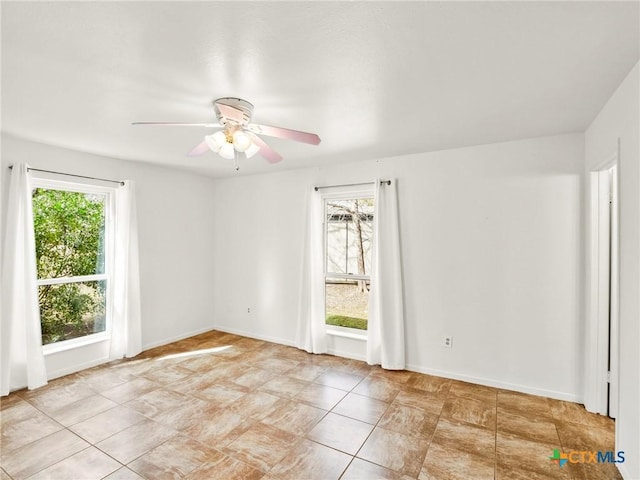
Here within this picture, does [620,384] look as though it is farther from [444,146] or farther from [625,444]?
[444,146]

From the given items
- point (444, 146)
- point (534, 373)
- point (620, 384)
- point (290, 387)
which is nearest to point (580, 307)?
point (534, 373)

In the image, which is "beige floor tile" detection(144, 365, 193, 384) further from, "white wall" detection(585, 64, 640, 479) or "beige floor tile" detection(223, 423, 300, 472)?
"white wall" detection(585, 64, 640, 479)

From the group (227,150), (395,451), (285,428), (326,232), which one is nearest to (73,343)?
(285,428)

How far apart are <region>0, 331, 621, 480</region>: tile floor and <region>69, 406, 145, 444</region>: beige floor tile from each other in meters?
0.01

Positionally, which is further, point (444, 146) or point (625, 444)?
point (444, 146)

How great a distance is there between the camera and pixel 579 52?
1.67 m

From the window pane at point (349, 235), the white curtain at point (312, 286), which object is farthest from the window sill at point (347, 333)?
the window pane at point (349, 235)

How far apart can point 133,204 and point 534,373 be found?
4.82 m

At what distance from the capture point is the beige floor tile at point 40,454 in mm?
2072

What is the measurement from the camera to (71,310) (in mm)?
3715

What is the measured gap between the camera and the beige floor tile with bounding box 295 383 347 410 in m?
2.94

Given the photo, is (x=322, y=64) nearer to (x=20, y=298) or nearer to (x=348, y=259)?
(x=348, y=259)

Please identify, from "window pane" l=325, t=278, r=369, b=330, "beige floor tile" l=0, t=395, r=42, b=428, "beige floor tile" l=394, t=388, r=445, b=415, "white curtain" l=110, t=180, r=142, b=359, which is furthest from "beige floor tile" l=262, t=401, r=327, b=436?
"white curtain" l=110, t=180, r=142, b=359

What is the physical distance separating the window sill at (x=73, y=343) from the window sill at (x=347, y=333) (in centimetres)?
281
